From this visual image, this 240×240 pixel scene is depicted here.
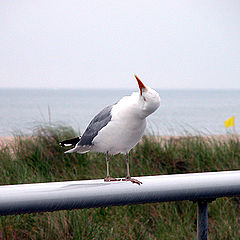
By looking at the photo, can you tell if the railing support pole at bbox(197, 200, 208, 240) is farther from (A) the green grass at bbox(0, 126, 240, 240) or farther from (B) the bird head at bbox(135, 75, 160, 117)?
(A) the green grass at bbox(0, 126, 240, 240)

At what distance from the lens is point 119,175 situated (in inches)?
146

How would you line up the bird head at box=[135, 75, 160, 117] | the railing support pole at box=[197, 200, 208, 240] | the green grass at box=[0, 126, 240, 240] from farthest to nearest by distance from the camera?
1. the green grass at box=[0, 126, 240, 240]
2. the railing support pole at box=[197, 200, 208, 240]
3. the bird head at box=[135, 75, 160, 117]

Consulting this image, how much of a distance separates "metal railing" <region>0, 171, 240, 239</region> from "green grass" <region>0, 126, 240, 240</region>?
1.24 metres

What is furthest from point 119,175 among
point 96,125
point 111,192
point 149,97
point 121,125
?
point 149,97

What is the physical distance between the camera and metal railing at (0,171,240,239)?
47.0 inches

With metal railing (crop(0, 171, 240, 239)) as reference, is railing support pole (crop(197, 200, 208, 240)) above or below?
below

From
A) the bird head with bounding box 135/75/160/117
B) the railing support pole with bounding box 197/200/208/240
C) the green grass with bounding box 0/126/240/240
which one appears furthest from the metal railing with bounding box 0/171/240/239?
the green grass with bounding box 0/126/240/240

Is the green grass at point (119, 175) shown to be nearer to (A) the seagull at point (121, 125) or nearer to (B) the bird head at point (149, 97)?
(A) the seagull at point (121, 125)

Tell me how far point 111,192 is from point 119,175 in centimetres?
244

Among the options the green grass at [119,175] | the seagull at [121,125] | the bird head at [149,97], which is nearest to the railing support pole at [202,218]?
the seagull at [121,125]

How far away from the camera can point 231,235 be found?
2654 mm

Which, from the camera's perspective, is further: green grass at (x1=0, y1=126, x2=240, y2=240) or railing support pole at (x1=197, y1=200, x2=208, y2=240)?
green grass at (x1=0, y1=126, x2=240, y2=240)

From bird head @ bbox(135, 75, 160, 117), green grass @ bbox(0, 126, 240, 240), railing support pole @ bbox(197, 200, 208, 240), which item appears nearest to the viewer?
bird head @ bbox(135, 75, 160, 117)

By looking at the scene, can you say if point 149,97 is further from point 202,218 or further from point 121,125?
point 202,218
